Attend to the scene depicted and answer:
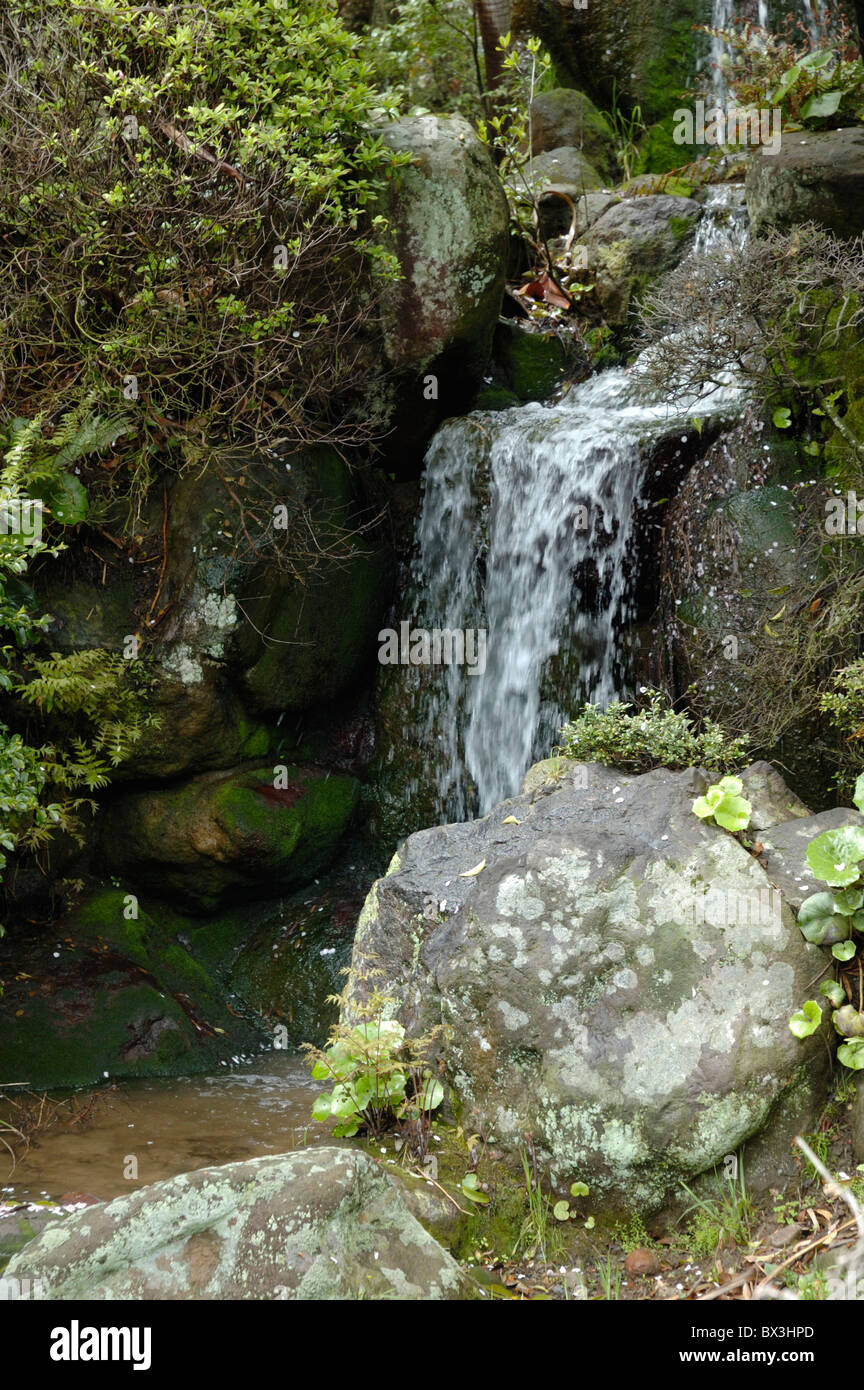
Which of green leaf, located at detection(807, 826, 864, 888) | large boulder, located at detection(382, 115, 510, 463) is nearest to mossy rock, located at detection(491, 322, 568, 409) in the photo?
large boulder, located at detection(382, 115, 510, 463)

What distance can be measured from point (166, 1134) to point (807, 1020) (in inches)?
119

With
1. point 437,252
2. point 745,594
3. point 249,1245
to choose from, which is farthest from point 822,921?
point 437,252

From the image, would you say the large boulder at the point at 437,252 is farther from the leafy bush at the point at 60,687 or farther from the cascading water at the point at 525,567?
the leafy bush at the point at 60,687

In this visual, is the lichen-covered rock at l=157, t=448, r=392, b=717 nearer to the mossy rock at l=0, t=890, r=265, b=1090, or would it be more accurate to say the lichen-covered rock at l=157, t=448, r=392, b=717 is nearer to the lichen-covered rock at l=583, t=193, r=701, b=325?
the mossy rock at l=0, t=890, r=265, b=1090

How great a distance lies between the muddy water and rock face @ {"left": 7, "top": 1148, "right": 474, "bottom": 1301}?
Result: 1.09 m

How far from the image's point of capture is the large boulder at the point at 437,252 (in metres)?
7.39

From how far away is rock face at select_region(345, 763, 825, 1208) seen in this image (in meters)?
3.46

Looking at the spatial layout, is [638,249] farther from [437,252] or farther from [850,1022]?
[850,1022]

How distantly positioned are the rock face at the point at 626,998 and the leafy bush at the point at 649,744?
0.48 m

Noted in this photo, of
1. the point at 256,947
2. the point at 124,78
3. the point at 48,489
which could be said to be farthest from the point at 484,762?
the point at 124,78

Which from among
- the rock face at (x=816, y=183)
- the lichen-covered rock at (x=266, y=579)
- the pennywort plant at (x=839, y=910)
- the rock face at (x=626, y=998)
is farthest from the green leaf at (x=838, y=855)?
the lichen-covered rock at (x=266, y=579)

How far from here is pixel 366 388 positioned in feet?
24.4

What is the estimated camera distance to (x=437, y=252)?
7.43m

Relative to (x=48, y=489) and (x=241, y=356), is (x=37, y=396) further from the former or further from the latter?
(x=241, y=356)
